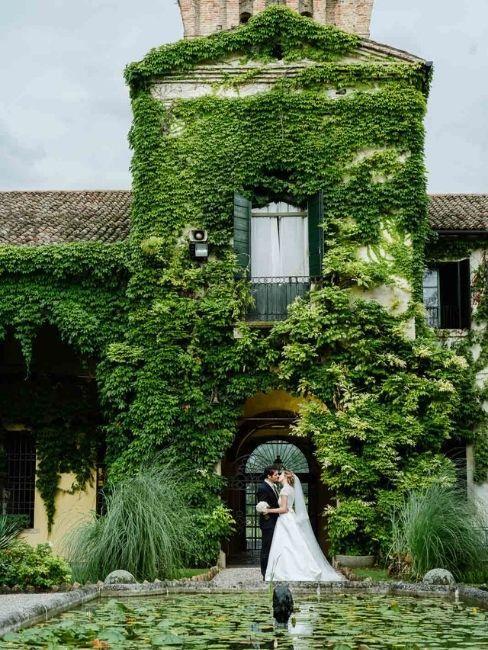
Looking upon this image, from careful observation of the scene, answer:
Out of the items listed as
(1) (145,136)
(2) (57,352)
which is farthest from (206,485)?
(1) (145,136)

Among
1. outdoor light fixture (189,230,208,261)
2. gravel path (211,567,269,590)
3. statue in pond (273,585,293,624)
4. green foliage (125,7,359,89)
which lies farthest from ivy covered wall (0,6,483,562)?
statue in pond (273,585,293,624)

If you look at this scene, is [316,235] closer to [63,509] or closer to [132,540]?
[132,540]

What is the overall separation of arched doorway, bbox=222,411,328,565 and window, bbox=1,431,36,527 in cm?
445

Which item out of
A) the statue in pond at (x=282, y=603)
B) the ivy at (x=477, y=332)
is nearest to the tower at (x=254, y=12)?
the ivy at (x=477, y=332)

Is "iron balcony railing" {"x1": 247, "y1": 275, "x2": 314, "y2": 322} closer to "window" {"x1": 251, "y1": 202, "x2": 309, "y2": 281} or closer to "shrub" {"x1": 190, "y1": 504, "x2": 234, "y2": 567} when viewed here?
"window" {"x1": 251, "y1": 202, "x2": 309, "y2": 281}

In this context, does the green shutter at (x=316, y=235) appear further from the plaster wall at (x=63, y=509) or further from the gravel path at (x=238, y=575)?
the plaster wall at (x=63, y=509)

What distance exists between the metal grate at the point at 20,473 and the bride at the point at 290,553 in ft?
27.3

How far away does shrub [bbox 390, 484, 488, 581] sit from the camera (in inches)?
549

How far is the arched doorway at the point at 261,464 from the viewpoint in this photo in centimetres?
2148

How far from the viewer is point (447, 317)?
2155 cm

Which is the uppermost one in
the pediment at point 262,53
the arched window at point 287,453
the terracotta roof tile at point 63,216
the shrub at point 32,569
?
the pediment at point 262,53

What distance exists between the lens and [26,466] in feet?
73.0

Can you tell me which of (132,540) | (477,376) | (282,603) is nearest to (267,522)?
(132,540)

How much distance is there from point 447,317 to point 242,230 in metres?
5.44
